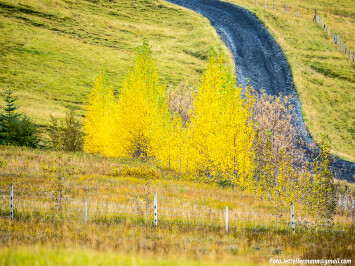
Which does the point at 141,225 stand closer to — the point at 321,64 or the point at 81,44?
the point at 321,64

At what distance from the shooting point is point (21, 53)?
258 ft

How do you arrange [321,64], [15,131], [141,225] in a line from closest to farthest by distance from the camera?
[141,225]
[15,131]
[321,64]

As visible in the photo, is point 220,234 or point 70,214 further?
point 70,214

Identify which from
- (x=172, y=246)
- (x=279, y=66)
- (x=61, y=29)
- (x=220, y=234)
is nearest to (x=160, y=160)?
(x=220, y=234)

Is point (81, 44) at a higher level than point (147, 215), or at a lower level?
higher

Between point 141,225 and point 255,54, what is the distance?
6576 cm

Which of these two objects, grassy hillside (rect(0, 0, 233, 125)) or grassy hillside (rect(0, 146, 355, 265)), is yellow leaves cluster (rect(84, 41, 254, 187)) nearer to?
grassy hillside (rect(0, 146, 355, 265))

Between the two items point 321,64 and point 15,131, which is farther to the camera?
point 321,64

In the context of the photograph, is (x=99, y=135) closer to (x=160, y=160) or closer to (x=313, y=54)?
(x=160, y=160)

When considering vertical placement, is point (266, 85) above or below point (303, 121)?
above

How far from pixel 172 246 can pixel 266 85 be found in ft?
181

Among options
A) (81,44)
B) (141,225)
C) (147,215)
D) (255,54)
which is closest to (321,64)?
(255,54)

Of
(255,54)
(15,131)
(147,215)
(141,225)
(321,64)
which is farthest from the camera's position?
(255,54)

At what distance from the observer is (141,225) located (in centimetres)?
1623
